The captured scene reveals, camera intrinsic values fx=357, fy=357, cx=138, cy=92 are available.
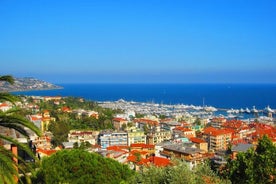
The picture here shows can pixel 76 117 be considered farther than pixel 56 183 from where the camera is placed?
Yes

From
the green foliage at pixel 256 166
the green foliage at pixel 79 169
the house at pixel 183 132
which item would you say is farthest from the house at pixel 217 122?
the green foliage at pixel 79 169

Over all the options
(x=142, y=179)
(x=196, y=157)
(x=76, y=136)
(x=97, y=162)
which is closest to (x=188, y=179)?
(x=142, y=179)

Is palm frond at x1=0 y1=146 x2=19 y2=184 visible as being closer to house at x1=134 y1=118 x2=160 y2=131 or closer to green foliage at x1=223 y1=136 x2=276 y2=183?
green foliage at x1=223 y1=136 x2=276 y2=183

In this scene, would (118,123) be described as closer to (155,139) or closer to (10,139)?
(155,139)

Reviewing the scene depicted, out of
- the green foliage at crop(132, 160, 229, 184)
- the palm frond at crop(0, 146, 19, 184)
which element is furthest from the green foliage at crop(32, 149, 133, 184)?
the palm frond at crop(0, 146, 19, 184)

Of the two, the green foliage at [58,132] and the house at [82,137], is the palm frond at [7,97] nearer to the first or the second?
the green foliage at [58,132]

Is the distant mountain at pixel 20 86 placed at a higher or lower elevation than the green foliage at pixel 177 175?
higher

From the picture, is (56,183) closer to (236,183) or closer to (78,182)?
(78,182)
